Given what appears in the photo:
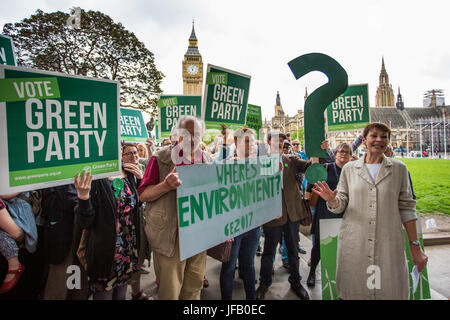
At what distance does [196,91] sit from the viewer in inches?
2840

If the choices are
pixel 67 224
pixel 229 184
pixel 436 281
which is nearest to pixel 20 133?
pixel 67 224

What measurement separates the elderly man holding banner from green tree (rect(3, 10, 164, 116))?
Result: 393 inches

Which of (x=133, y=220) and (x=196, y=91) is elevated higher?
(x=196, y=91)

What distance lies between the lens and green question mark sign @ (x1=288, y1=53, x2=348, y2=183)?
2162 mm

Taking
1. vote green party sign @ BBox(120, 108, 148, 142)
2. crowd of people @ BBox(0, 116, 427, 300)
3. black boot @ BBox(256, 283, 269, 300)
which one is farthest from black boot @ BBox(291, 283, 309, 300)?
vote green party sign @ BBox(120, 108, 148, 142)

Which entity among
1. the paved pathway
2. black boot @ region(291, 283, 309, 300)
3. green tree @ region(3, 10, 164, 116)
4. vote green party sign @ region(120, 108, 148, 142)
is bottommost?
the paved pathway

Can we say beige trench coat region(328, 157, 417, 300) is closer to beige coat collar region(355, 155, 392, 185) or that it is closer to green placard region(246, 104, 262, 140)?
Answer: beige coat collar region(355, 155, 392, 185)

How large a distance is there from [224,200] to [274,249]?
119 centimetres

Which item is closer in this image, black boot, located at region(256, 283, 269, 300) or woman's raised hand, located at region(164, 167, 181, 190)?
woman's raised hand, located at region(164, 167, 181, 190)

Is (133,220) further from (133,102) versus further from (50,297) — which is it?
(133,102)

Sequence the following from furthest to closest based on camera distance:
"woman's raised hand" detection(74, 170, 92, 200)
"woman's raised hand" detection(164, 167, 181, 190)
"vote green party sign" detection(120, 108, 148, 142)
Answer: "vote green party sign" detection(120, 108, 148, 142) → "woman's raised hand" detection(164, 167, 181, 190) → "woman's raised hand" detection(74, 170, 92, 200)

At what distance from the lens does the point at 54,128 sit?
1550 mm
